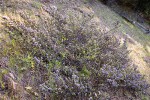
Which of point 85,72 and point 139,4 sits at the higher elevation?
point 85,72

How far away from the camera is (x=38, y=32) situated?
14.3ft

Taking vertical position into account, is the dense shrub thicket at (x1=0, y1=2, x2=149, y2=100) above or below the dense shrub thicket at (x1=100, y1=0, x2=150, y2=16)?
above

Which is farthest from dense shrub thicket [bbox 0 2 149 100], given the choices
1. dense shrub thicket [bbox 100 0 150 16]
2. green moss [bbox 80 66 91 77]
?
dense shrub thicket [bbox 100 0 150 16]

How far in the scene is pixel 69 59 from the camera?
4.37 meters

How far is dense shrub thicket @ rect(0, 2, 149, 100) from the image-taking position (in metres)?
3.76

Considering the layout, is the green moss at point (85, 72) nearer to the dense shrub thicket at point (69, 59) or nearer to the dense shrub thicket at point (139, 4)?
the dense shrub thicket at point (69, 59)

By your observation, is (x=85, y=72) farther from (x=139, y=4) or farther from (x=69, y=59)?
(x=139, y=4)

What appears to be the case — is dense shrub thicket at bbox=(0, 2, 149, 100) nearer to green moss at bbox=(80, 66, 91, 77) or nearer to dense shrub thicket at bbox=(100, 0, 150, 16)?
green moss at bbox=(80, 66, 91, 77)

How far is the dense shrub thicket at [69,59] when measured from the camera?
148 inches

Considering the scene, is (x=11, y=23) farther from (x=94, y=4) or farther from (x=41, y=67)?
(x=94, y=4)

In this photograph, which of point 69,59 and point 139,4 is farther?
point 139,4

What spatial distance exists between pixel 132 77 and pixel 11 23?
235cm

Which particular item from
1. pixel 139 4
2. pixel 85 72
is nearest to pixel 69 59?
pixel 85 72

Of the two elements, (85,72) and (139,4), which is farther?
(139,4)
